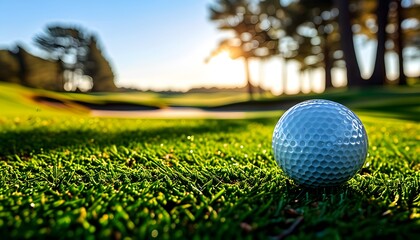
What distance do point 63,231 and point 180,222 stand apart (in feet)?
1.89

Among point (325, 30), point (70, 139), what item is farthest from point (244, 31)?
point (70, 139)

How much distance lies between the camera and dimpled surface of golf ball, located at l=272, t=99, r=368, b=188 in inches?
99.3

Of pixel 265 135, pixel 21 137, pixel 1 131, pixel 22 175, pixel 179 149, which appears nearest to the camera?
pixel 22 175

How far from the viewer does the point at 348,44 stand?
67.9ft

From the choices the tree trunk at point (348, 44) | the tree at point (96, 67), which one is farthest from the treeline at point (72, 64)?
the tree trunk at point (348, 44)

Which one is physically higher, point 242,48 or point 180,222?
point 242,48

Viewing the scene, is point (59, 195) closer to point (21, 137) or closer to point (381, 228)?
Answer: point (381, 228)

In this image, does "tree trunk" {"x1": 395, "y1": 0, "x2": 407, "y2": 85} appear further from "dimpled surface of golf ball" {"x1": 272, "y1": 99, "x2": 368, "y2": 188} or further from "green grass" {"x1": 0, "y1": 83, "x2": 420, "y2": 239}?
"dimpled surface of golf ball" {"x1": 272, "y1": 99, "x2": 368, "y2": 188}

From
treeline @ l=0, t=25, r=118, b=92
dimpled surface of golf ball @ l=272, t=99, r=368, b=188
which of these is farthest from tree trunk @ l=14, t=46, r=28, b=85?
dimpled surface of golf ball @ l=272, t=99, r=368, b=188

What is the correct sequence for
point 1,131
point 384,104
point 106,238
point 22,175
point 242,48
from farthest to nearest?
1. point 242,48
2. point 384,104
3. point 1,131
4. point 22,175
5. point 106,238

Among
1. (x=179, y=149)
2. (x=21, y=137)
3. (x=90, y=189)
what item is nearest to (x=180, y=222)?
(x=90, y=189)

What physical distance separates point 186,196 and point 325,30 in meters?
34.3

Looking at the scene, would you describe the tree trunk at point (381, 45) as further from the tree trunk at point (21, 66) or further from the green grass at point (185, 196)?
the tree trunk at point (21, 66)

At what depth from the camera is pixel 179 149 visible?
4168 millimetres
